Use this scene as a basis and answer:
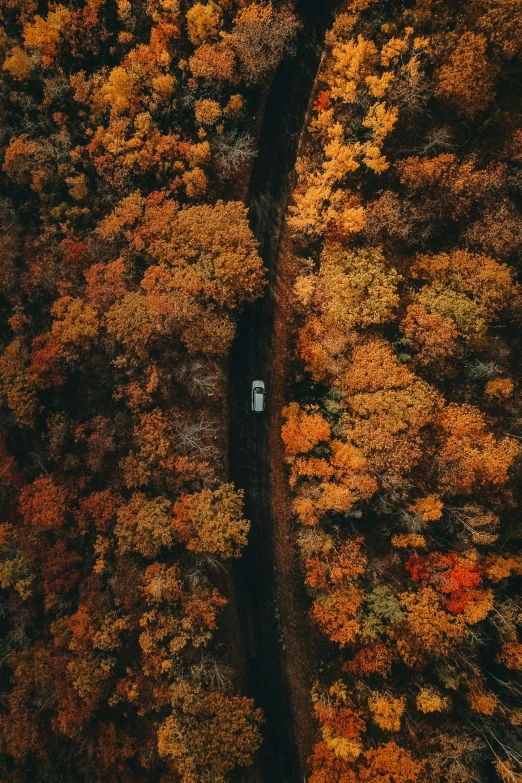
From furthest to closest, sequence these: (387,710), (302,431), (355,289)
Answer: (302,431) < (355,289) < (387,710)

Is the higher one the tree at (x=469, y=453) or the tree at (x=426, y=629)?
the tree at (x=469, y=453)

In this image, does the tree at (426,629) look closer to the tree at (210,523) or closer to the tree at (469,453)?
the tree at (469,453)

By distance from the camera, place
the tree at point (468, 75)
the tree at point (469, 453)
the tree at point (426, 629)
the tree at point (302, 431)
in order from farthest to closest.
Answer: the tree at point (302, 431)
the tree at point (469, 453)
the tree at point (426, 629)
the tree at point (468, 75)

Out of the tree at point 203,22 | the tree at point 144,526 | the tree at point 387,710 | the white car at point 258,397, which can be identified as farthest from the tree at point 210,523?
the tree at point 203,22

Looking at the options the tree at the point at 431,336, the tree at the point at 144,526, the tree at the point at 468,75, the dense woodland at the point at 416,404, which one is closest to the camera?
the tree at the point at 468,75

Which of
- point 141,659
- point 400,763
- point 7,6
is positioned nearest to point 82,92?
point 7,6

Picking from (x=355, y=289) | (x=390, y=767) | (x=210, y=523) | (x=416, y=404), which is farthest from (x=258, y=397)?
(x=390, y=767)

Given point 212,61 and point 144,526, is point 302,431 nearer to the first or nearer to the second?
point 144,526
